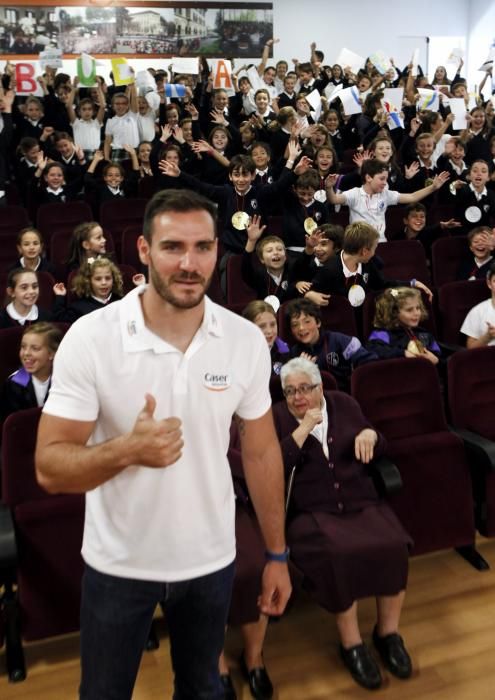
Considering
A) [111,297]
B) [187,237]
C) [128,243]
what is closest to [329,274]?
[111,297]

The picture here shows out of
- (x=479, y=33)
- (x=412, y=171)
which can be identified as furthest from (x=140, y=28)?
(x=412, y=171)

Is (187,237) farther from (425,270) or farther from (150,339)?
(425,270)

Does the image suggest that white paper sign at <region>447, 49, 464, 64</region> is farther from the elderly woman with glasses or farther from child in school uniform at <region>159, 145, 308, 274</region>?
the elderly woman with glasses

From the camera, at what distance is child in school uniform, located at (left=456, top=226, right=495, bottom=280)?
3.88 meters

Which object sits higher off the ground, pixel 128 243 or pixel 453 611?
pixel 128 243

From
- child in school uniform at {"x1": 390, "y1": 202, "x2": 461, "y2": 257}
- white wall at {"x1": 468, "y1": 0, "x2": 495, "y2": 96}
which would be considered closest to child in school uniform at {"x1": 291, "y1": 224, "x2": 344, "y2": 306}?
child in school uniform at {"x1": 390, "y1": 202, "x2": 461, "y2": 257}

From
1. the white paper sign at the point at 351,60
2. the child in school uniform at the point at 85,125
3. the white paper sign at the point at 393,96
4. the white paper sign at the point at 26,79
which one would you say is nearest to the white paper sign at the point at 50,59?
the white paper sign at the point at 26,79

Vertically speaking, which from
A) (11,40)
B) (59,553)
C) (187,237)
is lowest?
(59,553)

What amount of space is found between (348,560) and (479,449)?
0.67m

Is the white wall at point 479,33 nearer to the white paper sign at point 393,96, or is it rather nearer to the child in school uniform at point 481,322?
the white paper sign at point 393,96

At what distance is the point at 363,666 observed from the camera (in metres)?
1.92

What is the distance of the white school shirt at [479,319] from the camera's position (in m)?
3.21

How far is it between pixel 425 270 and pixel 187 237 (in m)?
3.16

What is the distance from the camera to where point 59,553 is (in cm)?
196
